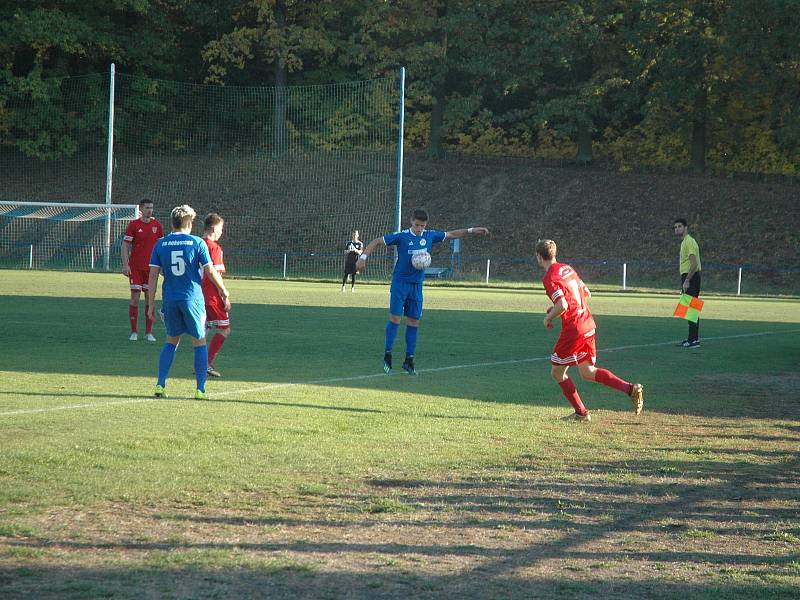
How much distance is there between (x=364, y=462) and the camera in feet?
26.0

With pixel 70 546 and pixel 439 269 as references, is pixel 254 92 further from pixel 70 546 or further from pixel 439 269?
pixel 70 546

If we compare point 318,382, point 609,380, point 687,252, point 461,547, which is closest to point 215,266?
point 318,382

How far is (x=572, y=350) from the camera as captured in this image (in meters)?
10.1

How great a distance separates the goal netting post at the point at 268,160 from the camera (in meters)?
50.0

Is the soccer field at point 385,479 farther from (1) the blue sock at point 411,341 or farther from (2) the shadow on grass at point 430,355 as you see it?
(1) the blue sock at point 411,341

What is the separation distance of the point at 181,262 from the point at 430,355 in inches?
238

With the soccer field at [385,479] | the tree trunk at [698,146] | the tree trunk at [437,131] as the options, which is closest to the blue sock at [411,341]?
the soccer field at [385,479]

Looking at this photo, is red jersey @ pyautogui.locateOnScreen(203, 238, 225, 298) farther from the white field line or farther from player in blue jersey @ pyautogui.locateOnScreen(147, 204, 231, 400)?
player in blue jersey @ pyautogui.locateOnScreen(147, 204, 231, 400)

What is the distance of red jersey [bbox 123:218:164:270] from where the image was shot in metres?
16.8

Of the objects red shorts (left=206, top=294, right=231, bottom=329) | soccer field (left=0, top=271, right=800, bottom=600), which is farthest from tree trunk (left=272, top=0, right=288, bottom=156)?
red shorts (left=206, top=294, right=231, bottom=329)

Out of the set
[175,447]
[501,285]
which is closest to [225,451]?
[175,447]

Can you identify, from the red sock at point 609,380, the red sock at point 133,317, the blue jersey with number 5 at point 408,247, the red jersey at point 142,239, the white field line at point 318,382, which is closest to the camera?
the white field line at point 318,382

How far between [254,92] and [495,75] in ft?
38.4

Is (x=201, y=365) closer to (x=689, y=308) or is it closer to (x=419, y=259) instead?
(x=419, y=259)
